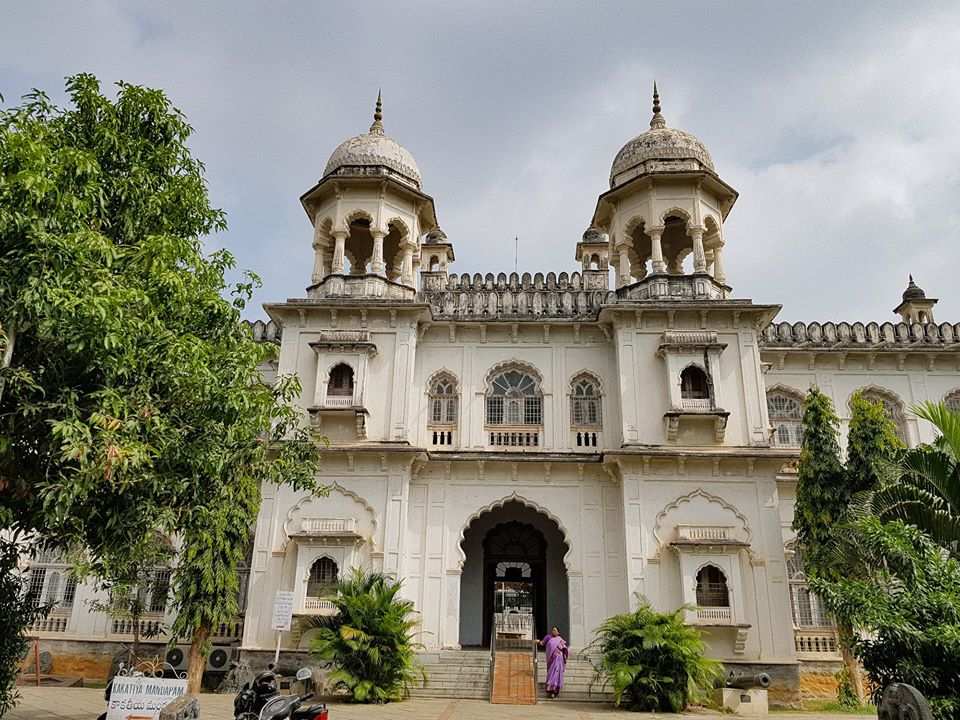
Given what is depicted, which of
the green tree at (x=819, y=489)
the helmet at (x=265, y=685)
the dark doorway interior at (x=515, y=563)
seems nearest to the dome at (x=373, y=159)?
the dark doorway interior at (x=515, y=563)

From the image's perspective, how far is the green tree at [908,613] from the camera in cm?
655

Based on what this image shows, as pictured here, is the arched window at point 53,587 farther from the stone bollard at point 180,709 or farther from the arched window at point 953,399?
the arched window at point 953,399

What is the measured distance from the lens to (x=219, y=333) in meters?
8.55

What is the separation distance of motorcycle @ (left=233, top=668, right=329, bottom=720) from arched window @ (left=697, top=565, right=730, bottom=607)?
31.0 ft

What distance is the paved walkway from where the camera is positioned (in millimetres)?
10844

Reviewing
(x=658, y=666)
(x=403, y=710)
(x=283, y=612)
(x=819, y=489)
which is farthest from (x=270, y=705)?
(x=819, y=489)

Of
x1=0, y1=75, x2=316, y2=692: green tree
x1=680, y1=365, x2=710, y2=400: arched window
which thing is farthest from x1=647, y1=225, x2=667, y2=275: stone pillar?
x1=0, y1=75, x2=316, y2=692: green tree

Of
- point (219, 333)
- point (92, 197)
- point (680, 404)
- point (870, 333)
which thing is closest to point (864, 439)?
point (680, 404)

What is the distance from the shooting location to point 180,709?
6984 mm

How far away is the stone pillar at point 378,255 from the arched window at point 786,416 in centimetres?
1011

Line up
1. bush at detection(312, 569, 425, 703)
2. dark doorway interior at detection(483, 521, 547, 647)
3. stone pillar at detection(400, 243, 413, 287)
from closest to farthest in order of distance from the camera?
1. bush at detection(312, 569, 425, 703)
2. dark doorway interior at detection(483, 521, 547, 647)
3. stone pillar at detection(400, 243, 413, 287)

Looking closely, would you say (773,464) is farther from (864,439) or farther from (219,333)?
(219,333)

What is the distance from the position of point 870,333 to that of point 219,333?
16157 mm

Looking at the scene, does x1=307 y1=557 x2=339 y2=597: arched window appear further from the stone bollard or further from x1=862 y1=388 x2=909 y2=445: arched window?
x1=862 y1=388 x2=909 y2=445: arched window
